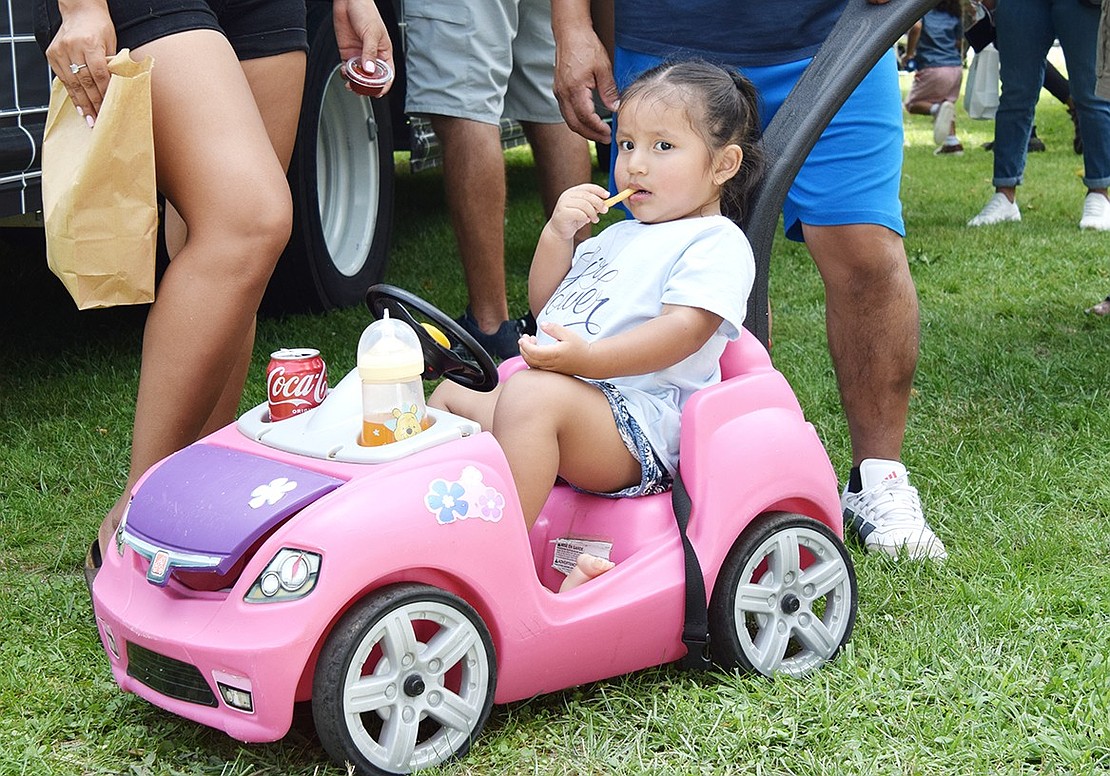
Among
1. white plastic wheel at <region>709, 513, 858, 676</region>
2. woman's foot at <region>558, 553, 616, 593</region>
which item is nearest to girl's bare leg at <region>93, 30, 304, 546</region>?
woman's foot at <region>558, 553, 616, 593</region>

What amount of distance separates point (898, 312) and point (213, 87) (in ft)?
4.44

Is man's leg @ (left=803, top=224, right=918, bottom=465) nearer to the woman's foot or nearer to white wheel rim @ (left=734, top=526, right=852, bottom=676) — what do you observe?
white wheel rim @ (left=734, top=526, right=852, bottom=676)

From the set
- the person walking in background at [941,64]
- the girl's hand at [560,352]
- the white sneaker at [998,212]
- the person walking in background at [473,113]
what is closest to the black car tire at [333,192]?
the person walking in background at [473,113]

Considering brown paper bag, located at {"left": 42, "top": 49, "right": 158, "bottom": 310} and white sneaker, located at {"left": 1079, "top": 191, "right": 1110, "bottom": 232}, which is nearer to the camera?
brown paper bag, located at {"left": 42, "top": 49, "right": 158, "bottom": 310}

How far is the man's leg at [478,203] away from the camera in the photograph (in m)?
3.90

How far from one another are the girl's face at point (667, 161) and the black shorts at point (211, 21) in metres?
0.68

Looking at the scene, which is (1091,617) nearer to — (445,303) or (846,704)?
(846,704)

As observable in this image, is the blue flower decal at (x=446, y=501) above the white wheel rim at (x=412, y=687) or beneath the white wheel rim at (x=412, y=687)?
above

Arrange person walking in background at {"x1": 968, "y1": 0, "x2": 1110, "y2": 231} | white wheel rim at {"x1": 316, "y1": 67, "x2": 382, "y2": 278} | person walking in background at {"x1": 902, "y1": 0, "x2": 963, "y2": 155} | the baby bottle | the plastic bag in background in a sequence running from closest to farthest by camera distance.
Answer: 1. the baby bottle
2. white wheel rim at {"x1": 316, "y1": 67, "x2": 382, "y2": 278}
3. person walking in background at {"x1": 968, "y1": 0, "x2": 1110, "y2": 231}
4. the plastic bag in background
5. person walking in background at {"x1": 902, "y1": 0, "x2": 963, "y2": 155}

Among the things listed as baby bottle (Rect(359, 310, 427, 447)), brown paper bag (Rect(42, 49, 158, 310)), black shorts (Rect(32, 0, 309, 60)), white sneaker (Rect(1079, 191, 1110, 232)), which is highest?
black shorts (Rect(32, 0, 309, 60))

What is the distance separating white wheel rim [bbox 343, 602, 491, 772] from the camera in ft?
5.55

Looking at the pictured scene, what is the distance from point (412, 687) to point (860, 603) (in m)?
0.92

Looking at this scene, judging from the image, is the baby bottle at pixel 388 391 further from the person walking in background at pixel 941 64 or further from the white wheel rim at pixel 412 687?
the person walking in background at pixel 941 64

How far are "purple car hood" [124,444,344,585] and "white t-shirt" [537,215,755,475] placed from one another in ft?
1.69
